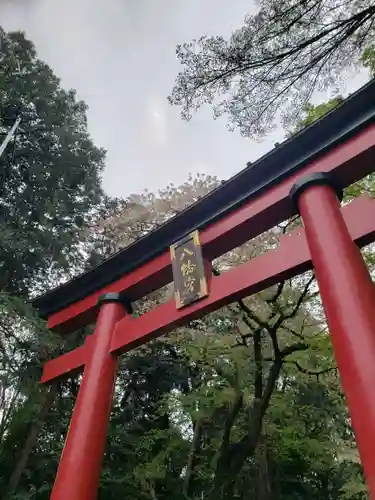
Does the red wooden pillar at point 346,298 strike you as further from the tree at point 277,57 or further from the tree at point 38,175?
the tree at point 38,175

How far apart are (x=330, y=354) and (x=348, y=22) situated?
466cm

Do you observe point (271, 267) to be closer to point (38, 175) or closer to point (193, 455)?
point (193, 455)

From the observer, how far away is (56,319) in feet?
16.9

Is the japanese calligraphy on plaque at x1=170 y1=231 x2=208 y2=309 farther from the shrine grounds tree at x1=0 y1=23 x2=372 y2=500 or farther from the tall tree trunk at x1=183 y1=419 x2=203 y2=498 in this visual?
the tall tree trunk at x1=183 y1=419 x2=203 y2=498

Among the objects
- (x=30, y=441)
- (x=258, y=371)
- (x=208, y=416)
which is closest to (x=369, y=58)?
(x=258, y=371)

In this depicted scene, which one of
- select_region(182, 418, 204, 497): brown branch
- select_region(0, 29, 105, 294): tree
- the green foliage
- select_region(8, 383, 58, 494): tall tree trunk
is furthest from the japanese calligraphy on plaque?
select_region(8, 383, 58, 494): tall tree trunk

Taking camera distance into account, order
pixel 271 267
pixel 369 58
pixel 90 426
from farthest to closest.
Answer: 1. pixel 369 58
2. pixel 90 426
3. pixel 271 267

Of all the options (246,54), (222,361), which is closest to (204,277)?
(246,54)

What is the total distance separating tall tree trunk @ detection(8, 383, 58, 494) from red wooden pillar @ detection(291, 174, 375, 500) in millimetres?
7415

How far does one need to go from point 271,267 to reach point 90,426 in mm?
2167

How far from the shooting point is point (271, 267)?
10.8 ft

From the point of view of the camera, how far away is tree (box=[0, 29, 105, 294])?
8.93 m

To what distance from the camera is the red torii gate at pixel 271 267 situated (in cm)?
244

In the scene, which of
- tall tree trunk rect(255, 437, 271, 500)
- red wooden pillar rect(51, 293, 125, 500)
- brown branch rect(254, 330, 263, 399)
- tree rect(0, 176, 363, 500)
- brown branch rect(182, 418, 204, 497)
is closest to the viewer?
red wooden pillar rect(51, 293, 125, 500)
